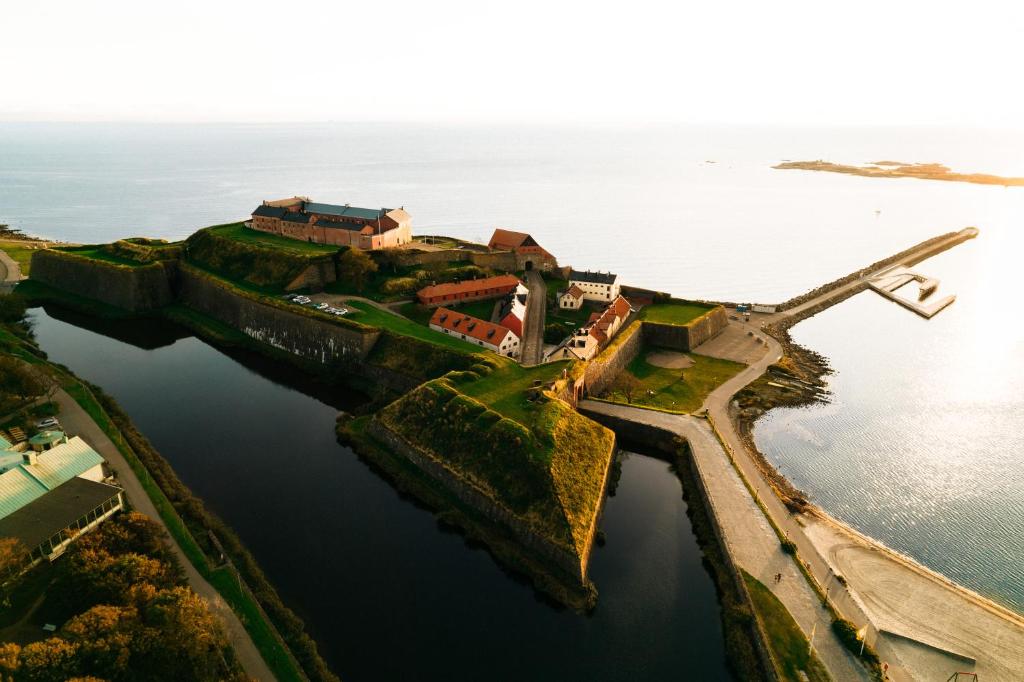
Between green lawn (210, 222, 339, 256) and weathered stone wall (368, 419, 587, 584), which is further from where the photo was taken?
green lawn (210, 222, 339, 256)

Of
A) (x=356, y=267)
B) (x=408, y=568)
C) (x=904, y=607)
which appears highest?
(x=356, y=267)

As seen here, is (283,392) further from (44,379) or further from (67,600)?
(67,600)

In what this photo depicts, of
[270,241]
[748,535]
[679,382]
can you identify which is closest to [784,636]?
[748,535]

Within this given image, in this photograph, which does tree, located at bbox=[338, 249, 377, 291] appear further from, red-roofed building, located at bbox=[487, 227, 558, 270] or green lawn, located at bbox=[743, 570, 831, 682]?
green lawn, located at bbox=[743, 570, 831, 682]

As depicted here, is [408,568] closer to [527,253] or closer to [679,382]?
[679,382]

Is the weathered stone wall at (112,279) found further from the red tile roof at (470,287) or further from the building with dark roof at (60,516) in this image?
the building with dark roof at (60,516)

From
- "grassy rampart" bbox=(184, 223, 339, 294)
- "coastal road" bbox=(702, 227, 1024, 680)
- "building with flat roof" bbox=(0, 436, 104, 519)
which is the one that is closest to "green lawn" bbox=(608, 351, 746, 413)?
"coastal road" bbox=(702, 227, 1024, 680)

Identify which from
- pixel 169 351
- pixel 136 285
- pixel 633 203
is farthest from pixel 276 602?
pixel 633 203
